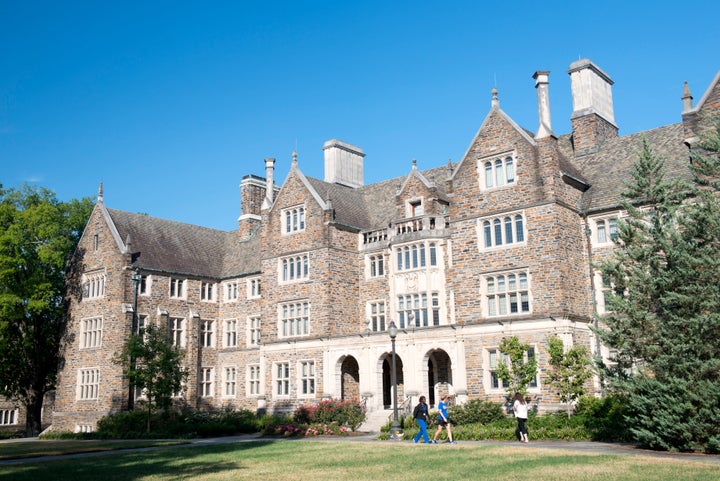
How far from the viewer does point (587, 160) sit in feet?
113

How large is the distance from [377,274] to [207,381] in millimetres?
14667

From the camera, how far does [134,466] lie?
18.3 metres

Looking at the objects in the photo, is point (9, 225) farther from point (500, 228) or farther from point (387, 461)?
point (387, 461)

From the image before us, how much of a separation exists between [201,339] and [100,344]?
602cm

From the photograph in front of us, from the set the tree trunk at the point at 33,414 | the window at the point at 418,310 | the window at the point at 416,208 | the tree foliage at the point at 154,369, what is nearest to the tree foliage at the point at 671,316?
the window at the point at 418,310

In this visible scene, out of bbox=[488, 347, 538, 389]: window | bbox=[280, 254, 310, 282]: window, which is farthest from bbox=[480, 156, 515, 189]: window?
bbox=[280, 254, 310, 282]: window

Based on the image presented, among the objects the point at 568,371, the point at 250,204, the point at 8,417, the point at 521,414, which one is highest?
the point at 250,204

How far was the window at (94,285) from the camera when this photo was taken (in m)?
43.2

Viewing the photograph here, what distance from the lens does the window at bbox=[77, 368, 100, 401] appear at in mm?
42156

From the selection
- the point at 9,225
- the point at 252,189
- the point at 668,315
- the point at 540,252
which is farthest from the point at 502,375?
the point at 9,225

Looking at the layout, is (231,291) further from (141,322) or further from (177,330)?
(141,322)

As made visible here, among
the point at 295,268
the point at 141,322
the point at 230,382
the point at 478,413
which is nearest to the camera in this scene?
the point at 478,413

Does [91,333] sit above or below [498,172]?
below

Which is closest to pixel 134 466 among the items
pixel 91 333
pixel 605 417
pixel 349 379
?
pixel 605 417
